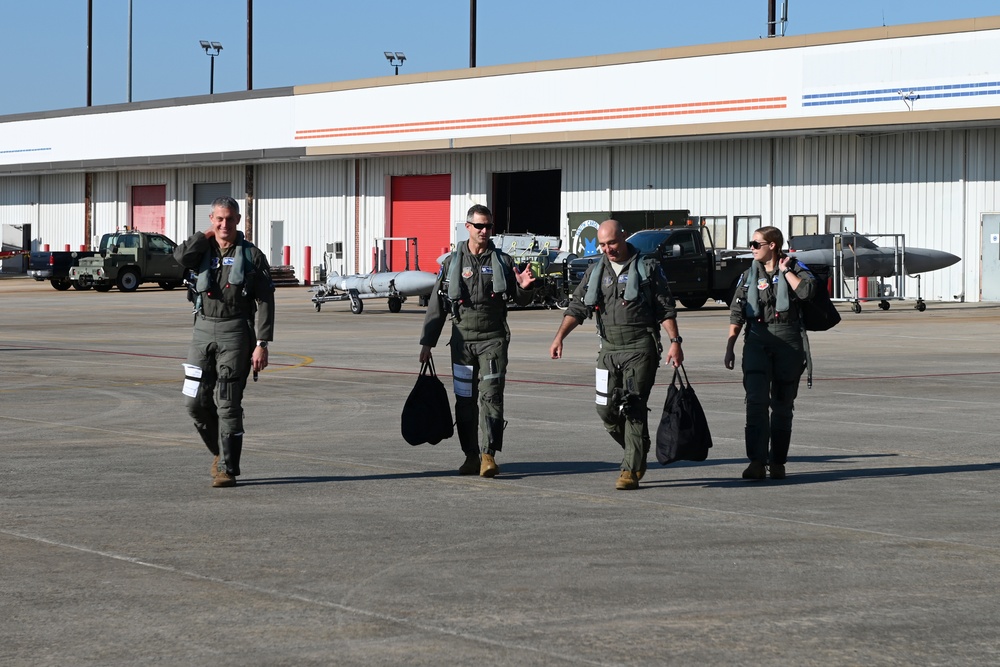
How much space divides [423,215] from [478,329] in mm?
43138

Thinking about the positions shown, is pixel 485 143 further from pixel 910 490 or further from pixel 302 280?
pixel 910 490

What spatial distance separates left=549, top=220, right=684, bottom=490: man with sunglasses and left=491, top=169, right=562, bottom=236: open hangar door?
4020 cm

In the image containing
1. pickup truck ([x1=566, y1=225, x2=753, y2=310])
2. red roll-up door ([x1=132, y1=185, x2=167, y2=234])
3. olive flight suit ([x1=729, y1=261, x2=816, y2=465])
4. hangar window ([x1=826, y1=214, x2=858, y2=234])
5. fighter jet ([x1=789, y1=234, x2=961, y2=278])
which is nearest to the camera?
olive flight suit ([x1=729, y1=261, x2=816, y2=465])

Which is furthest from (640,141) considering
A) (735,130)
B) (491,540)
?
(491,540)

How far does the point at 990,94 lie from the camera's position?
1459 inches

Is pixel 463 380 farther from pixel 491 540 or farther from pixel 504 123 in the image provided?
pixel 504 123

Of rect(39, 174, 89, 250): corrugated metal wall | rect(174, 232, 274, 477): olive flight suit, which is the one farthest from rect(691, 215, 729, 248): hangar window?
rect(174, 232, 274, 477): olive flight suit

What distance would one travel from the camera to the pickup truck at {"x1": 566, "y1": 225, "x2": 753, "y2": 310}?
36.3 m

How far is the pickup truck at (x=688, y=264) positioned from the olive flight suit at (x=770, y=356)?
2545 cm

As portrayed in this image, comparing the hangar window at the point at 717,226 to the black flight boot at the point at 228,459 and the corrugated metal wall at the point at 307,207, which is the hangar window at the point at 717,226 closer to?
the corrugated metal wall at the point at 307,207

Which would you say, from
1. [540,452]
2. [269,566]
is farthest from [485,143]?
[269,566]

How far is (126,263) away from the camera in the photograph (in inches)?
1925

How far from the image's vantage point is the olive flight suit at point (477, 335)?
10273 millimetres

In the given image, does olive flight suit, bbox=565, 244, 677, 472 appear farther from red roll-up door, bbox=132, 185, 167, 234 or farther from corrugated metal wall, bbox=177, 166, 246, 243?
red roll-up door, bbox=132, 185, 167, 234
